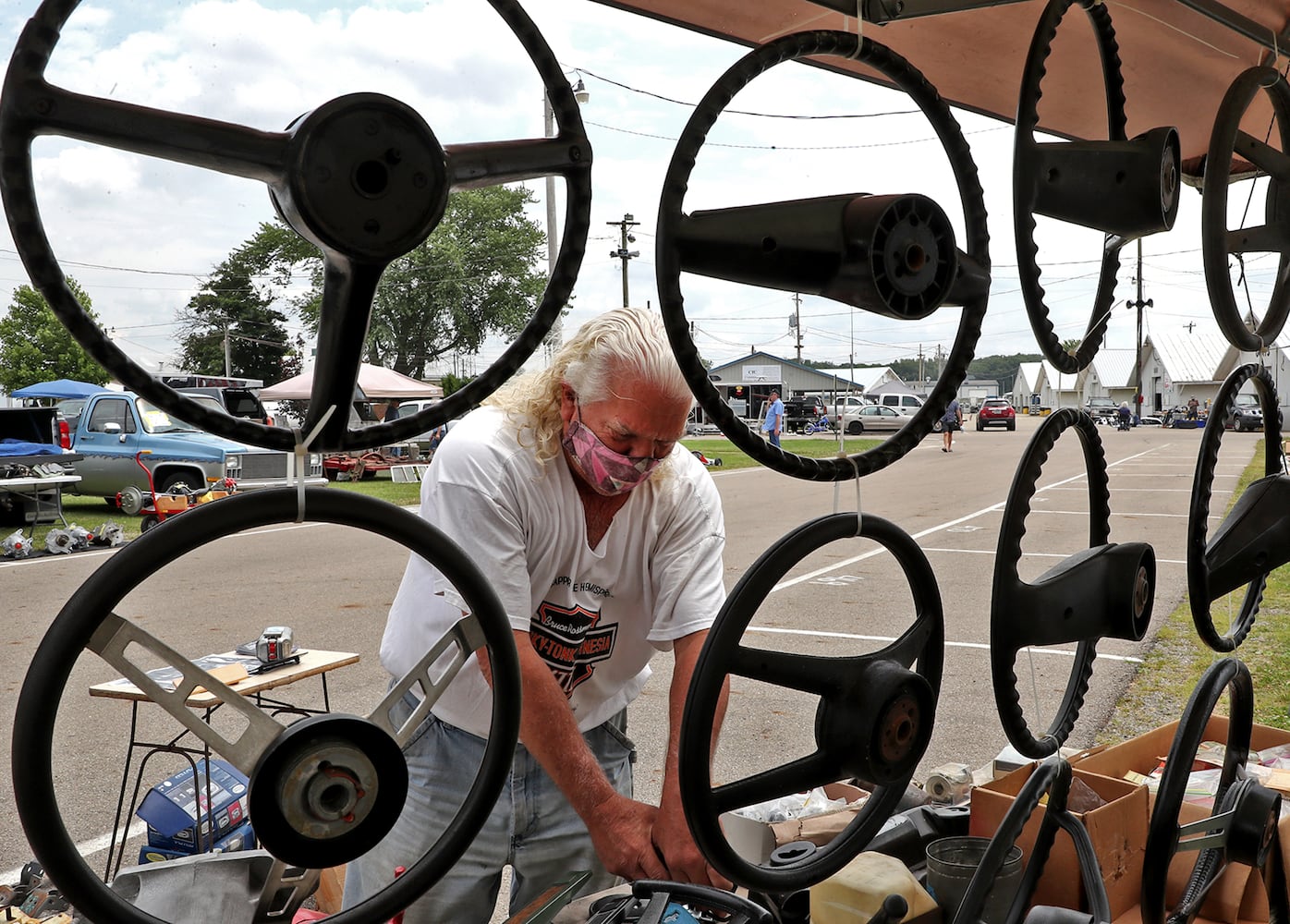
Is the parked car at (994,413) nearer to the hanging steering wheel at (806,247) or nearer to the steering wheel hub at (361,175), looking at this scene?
the hanging steering wheel at (806,247)

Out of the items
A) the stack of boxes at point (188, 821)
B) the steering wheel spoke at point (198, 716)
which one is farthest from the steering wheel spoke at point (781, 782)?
the stack of boxes at point (188, 821)

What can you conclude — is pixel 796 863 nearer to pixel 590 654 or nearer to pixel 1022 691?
pixel 590 654

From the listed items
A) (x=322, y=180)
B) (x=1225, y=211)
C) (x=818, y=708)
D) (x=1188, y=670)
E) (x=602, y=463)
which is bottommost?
(x=1188, y=670)

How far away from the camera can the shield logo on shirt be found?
2.05m

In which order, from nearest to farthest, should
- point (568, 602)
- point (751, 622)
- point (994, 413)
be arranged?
point (568, 602)
point (751, 622)
point (994, 413)

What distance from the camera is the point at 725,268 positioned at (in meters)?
0.98

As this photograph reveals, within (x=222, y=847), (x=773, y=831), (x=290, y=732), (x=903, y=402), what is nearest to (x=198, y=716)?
(x=290, y=732)

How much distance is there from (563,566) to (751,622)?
2041 millimetres

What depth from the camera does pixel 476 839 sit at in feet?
6.38

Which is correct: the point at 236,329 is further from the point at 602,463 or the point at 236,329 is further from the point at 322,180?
the point at 602,463

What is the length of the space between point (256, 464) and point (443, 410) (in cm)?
908

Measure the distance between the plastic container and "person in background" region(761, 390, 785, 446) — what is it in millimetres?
837

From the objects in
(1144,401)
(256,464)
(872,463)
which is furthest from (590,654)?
(1144,401)

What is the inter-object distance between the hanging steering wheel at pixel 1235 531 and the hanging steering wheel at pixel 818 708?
2.49ft
